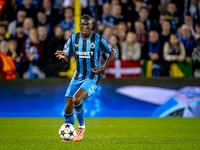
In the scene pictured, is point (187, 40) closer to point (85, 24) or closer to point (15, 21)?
point (85, 24)

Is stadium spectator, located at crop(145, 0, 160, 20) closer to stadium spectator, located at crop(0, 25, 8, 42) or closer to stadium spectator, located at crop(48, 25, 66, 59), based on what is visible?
stadium spectator, located at crop(48, 25, 66, 59)

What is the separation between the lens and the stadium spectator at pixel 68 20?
7812 mm

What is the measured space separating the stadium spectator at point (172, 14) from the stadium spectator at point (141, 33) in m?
0.79

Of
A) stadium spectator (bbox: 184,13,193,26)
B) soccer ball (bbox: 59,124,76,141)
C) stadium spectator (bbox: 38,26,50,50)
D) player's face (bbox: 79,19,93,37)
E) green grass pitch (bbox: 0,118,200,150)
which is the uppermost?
player's face (bbox: 79,19,93,37)

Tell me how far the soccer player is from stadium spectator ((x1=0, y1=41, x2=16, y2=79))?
11.0ft

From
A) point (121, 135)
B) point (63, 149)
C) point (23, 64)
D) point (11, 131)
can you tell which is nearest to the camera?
point (63, 149)

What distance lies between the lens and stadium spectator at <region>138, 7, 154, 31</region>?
25.5 ft

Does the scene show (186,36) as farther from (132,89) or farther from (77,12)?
(77,12)

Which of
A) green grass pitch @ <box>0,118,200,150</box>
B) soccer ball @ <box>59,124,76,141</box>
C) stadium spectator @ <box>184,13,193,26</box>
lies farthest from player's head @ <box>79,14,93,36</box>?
stadium spectator @ <box>184,13,193,26</box>

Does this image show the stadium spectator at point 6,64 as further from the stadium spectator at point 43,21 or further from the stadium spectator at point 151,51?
the stadium spectator at point 151,51

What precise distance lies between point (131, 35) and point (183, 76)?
1.67 meters

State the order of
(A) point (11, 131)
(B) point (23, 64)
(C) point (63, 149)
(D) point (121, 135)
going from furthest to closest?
(B) point (23, 64), (A) point (11, 131), (D) point (121, 135), (C) point (63, 149)

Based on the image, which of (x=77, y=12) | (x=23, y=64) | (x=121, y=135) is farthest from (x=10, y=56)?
(x=121, y=135)

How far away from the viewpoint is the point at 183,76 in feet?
25.3
